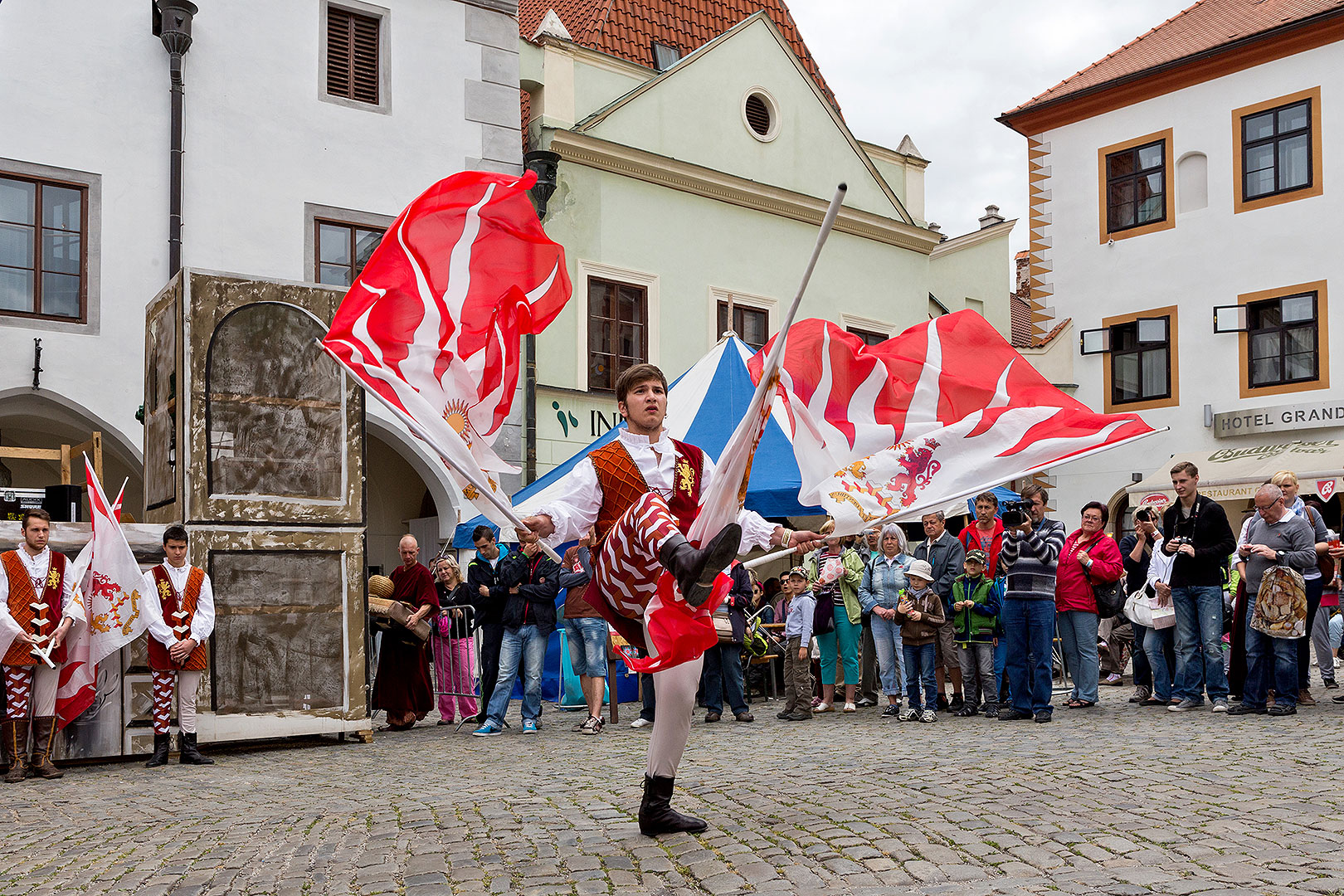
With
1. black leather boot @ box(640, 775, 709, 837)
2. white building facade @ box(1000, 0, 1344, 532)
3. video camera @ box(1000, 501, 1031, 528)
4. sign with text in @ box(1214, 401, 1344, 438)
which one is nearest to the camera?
black leather boot @ box(640, 775, 709, 837)


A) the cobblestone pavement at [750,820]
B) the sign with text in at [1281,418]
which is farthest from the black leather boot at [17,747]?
the sign with text in at [1281,418]

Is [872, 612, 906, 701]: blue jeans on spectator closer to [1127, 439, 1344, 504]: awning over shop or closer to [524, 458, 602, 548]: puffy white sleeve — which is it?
[524, 458, 602, 548]: puffy white sleeve

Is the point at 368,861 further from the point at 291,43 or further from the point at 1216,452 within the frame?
the point at 1216,452

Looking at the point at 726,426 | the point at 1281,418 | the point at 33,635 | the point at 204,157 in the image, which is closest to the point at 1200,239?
the point at 1281,418

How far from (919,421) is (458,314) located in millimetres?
2495

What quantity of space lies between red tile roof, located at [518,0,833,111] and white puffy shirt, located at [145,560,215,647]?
12309mm

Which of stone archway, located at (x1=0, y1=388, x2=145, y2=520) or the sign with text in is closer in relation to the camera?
stone archway, located at (x1=0, y1=388, x2=145, y2=520)

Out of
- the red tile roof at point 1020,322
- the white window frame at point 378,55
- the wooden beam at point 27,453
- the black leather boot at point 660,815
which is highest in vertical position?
the white window frame at point 378,55

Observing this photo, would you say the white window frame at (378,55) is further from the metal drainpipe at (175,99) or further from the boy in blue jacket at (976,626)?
the boy in blue jacket at (976,626)

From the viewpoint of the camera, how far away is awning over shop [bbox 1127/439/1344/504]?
22.6 meters

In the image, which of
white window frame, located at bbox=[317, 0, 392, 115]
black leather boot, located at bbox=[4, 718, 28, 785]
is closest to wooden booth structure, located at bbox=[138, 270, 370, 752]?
black leather boot, located at bbox=[4, 718, 28, 785]

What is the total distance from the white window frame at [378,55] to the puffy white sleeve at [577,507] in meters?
12.5

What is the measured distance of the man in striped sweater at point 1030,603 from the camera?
10.7 meters

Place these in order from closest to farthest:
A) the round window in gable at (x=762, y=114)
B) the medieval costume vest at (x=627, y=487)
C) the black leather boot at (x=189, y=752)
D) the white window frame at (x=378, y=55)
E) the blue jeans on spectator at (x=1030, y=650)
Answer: the medieval costume vest at (x=627, y=487), the black leather boot at (x=189, y=752), the blue jeans on spectator at (x=1030, y=650), the white window frame at (x=378, y=55), the round window in gable at (x=762, y=114)
